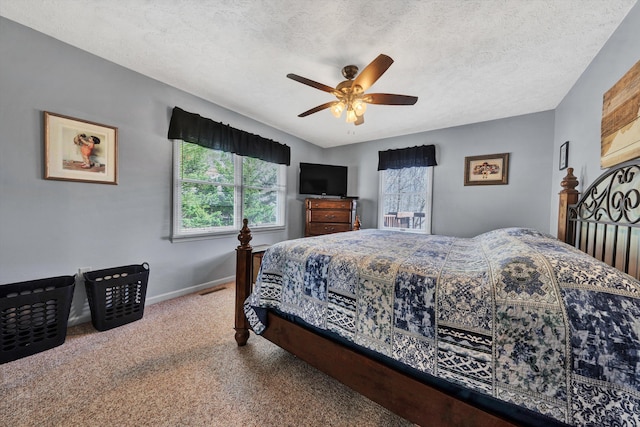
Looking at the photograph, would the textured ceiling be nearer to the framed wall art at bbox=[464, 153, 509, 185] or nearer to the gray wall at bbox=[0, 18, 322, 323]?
the gray wall at bbox=[0, 18, 322, 323]

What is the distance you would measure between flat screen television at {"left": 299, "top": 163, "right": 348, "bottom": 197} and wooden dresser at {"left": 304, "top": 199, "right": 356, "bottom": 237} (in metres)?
0.32

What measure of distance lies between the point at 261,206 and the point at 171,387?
2.71 meters

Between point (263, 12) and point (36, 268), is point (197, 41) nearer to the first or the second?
point (263, 12)

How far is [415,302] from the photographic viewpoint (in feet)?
3.32

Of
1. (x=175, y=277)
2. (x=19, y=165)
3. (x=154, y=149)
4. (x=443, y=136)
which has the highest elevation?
(x=443, y=136)

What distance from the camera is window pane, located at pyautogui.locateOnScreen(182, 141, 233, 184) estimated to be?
2861mm

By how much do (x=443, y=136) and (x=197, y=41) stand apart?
11.5 feet

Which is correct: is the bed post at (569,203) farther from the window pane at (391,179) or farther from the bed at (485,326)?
the window pane at (391,179)

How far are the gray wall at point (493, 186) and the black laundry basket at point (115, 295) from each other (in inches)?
159

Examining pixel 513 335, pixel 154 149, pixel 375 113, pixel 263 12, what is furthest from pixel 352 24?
pixel 154 149

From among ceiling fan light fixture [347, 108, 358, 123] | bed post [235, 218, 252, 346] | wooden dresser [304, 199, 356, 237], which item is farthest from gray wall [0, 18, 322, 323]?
ceiling fan light fixture [347, 108, 358, 123]

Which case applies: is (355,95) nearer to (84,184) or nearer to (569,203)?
(569,203)

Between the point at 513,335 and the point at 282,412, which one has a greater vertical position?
the point at 513,335

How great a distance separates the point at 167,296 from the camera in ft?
8.81
